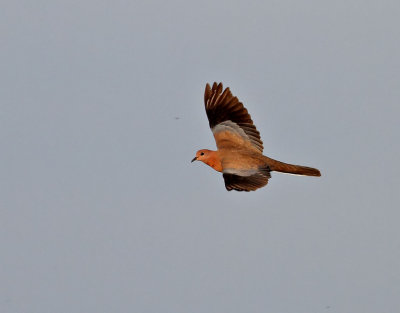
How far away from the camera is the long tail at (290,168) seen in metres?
20.5

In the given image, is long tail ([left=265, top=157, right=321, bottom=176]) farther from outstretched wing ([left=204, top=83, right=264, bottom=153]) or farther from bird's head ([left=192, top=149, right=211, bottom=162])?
bird's head ([left=192, top=149, right=211, bottom=162])

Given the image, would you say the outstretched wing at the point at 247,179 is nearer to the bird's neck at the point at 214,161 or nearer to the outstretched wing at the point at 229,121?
the bird's neck at the point at 214,161

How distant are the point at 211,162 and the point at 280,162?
4.87 feet

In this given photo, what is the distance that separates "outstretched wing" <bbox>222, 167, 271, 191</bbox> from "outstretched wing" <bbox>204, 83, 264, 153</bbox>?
4.59 ft

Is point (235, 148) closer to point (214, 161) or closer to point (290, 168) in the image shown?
point (214, 161)

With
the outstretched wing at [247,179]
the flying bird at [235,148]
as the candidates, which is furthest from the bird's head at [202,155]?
the outstretched wing at [247,179]

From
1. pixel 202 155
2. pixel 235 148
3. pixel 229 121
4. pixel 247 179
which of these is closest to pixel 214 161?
pixel 202 155

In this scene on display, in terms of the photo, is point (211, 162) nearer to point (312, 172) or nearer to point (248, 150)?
point (248, 150)

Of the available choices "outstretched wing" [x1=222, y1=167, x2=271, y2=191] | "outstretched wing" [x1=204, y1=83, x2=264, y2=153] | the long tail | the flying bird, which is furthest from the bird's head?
the long tail

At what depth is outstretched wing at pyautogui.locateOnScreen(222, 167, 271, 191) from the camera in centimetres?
1886

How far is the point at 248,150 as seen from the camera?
21.1 metres

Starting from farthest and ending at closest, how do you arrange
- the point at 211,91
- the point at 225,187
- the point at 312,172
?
the point at 211,91 < the point at 312,172 < the point at 225,187

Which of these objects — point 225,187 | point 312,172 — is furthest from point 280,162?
point 225,187

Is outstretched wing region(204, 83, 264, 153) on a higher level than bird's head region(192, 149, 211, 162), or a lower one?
higher
